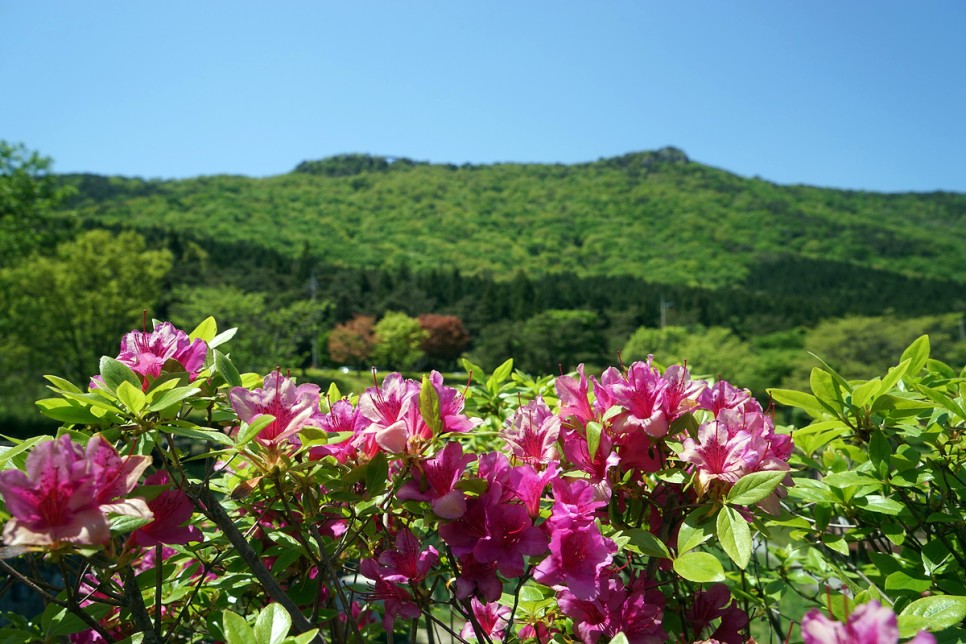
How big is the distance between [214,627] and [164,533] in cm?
28

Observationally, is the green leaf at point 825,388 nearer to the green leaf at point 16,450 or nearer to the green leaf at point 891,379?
the green leaf at point 891,379

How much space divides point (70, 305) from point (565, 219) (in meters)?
55.5

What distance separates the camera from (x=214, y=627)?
0.86m

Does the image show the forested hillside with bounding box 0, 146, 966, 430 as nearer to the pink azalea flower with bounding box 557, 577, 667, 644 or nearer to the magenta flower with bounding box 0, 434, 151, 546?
the pink azalea flower with bounding box 557, 577, 667, 644

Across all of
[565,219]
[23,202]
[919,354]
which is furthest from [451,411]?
[565,219]

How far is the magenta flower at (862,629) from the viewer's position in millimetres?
419

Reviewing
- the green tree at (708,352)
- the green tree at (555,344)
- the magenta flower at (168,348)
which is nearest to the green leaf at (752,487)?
the magenta flower at (168,348)

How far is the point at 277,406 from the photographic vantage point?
2.33ft

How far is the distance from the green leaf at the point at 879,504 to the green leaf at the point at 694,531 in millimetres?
284

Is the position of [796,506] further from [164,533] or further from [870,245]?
[870,245]

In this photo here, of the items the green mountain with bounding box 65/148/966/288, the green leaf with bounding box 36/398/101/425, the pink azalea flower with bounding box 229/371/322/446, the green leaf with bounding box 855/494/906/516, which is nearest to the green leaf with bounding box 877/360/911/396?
the green leaf with bounding box 855/494/906/516

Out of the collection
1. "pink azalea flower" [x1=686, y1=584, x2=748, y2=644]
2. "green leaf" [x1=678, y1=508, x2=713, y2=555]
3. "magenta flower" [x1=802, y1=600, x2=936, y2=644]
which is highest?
"magenta flower" [x1=802, y1=600, x2=936, y2=644]

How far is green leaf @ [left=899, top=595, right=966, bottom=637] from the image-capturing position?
1.90 ft

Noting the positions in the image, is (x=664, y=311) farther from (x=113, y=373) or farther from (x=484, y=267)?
(x=113, y=373)
